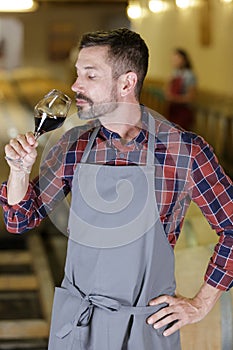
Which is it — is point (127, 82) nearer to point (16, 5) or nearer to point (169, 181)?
point (169, 181)

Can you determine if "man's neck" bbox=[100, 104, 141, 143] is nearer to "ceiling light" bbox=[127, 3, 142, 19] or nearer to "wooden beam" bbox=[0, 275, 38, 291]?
"ceiling light" bbox=[127, 3, 142, 19]

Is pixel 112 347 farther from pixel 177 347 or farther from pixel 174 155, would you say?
pixel 174 155

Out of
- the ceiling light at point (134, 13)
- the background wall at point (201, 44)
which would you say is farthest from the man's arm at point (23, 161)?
the background wall at point (201, 44)

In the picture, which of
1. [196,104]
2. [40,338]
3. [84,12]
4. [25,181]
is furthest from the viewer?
[84,12]

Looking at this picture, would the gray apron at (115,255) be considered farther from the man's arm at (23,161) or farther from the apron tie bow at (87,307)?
the man's arm at (23,161)

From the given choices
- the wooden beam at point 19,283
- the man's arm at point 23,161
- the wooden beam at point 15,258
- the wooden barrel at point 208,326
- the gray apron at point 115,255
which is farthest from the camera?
the wooden beam at point 15,258

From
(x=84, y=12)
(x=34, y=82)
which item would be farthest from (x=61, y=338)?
(x=84, y=12)

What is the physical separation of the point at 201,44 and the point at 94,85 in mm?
8442

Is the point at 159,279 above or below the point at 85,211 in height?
below

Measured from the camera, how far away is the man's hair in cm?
145

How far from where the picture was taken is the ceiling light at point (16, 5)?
13233mm

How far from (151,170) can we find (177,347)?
426 millimetres

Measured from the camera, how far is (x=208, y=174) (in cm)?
153

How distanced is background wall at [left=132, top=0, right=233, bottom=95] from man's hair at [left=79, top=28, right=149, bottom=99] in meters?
5.88
